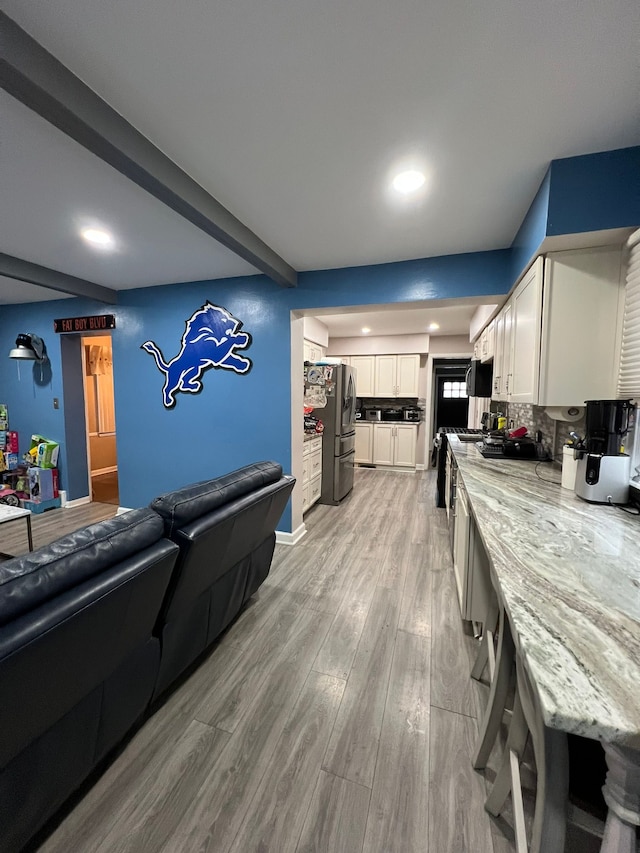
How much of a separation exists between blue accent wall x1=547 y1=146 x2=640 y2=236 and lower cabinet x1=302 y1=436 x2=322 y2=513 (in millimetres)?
2819

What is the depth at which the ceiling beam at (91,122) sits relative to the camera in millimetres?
1063

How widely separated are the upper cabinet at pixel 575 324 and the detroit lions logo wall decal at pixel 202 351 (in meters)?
2.39

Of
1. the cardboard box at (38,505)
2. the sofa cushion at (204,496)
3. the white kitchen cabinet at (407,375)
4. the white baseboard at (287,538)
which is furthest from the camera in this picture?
the white kitchen cabinet at (407,375)

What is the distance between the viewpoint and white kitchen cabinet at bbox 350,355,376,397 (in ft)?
21.1

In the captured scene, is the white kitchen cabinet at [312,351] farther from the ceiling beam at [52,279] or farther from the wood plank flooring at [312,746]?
the wood plank flooring at [312,746]

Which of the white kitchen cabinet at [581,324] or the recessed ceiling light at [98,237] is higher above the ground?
the recessed ceiling light at [98,237]

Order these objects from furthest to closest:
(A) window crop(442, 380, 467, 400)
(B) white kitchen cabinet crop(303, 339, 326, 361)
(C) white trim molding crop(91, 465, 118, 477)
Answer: (A) window crop(442, 380, 467, 400)
(C) white trim molding crop(91, 465, 118, 477)
(B) white kitchen cabinet crop(303, 339, 326, 361)

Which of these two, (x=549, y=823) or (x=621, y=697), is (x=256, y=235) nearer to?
(x=621, y=697)

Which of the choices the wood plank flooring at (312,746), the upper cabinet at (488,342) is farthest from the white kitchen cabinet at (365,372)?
the wood plank flooring at (312,746)

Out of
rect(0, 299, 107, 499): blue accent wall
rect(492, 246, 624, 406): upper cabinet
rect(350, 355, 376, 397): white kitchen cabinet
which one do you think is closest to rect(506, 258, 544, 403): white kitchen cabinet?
rect(492, 246, 624, 406): upper cabinet

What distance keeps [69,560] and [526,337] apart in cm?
254

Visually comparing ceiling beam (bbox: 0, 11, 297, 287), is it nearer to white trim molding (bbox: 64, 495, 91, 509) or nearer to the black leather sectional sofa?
the black leather sectional sofa

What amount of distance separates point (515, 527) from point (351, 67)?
1.81 m

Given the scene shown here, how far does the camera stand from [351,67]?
116 cm
